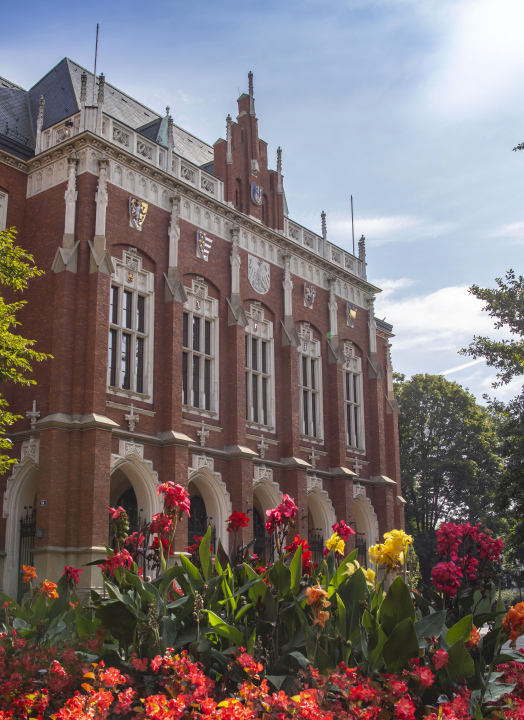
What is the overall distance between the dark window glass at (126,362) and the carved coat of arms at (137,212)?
3.21 metres

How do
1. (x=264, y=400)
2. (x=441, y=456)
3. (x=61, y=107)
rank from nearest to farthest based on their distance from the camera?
(x=61, y=107), (x=264, y=400), (x=441, y=456)

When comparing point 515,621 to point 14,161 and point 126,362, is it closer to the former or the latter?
point 126,362

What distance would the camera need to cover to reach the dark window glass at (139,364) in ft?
68.2

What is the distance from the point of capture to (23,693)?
4910 millimetres

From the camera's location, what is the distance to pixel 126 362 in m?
20.6

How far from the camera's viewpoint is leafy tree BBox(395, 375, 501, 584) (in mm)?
42812

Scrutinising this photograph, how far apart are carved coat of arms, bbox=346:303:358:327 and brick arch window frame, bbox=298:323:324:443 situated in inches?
105

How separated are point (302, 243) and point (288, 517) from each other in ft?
74.1

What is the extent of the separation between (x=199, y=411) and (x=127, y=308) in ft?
12.4

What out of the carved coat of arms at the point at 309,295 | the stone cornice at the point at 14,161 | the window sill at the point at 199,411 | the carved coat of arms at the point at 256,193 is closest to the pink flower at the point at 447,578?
the window sill at the point at 199,411

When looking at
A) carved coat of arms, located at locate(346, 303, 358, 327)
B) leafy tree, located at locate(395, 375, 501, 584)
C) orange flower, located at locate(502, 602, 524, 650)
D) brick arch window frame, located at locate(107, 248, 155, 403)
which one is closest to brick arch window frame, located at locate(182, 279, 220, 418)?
brick arch window frame, located at locate(107, 248, 155, 403)

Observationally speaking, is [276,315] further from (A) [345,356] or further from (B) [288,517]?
(B) [288,517]

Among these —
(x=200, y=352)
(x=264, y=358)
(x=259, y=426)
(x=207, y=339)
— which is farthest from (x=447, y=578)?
(x=264, y=358)

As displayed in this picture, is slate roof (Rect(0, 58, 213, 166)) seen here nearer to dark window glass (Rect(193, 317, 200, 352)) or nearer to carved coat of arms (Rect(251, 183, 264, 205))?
carved coat of arms (Rect(251, 183, 264, 205))
